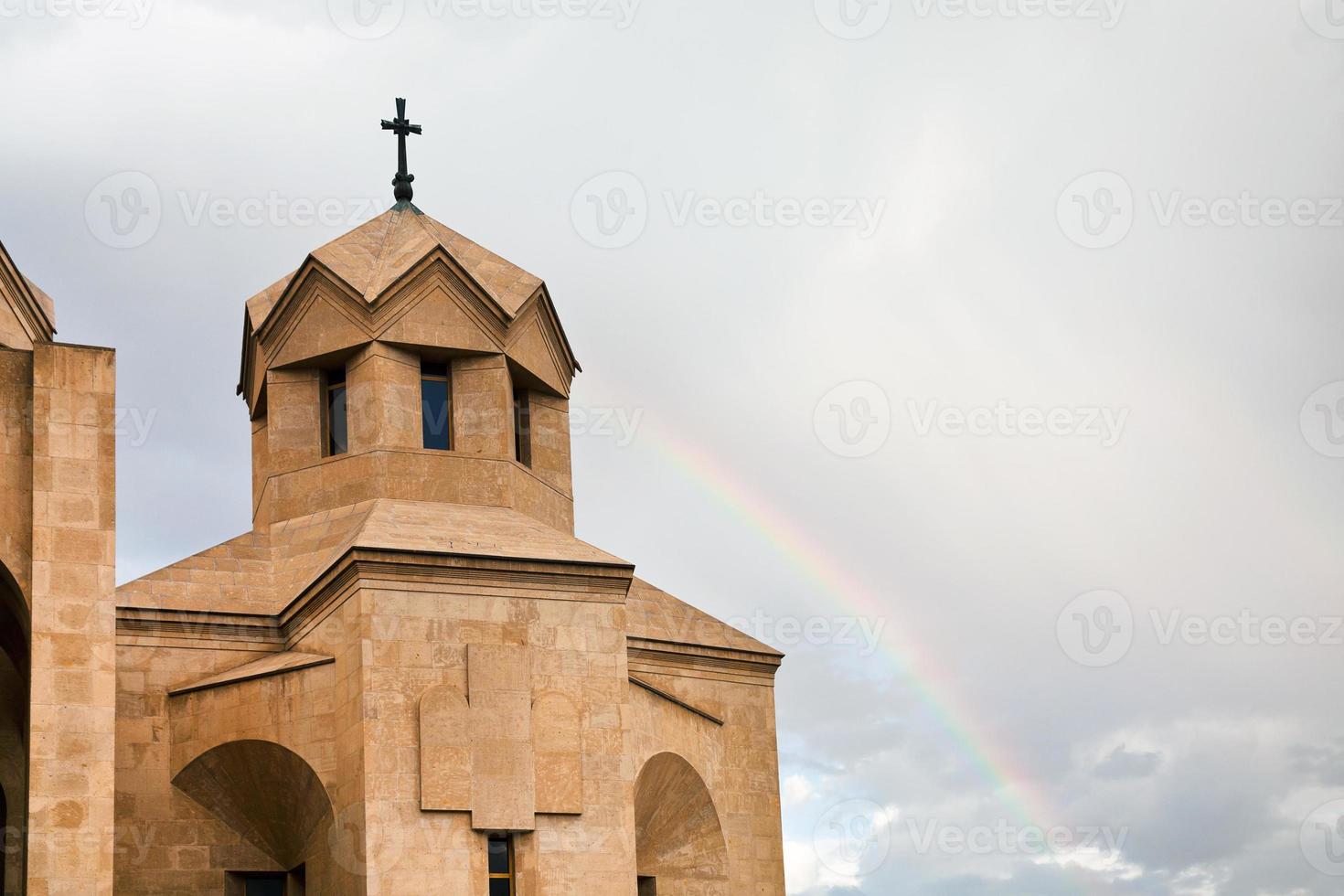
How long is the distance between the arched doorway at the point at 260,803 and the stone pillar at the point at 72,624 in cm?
450

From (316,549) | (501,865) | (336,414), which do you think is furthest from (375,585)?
(336,414)

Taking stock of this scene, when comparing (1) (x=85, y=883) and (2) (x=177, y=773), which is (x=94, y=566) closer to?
(1) (x=85, y=883)

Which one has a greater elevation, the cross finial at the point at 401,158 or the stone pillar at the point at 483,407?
the cross finial at the point at 401,158

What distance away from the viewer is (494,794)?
81.8ft

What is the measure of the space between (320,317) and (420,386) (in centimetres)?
203

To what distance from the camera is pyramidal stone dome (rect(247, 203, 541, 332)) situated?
30.4 metres

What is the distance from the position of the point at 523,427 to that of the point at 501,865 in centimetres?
891

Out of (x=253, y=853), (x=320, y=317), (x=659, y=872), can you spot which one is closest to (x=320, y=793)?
(x=253, y=853)

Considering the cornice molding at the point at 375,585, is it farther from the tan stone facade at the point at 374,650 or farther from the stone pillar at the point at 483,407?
the stone pillar at the point at 483,407

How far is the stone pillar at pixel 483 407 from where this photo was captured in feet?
98.0

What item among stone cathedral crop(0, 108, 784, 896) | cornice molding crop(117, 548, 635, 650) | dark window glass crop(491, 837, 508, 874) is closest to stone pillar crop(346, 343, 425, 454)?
stone cathedral crop(0, 108, 784, 896)

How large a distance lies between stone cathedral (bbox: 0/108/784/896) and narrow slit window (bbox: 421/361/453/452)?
0.04 m

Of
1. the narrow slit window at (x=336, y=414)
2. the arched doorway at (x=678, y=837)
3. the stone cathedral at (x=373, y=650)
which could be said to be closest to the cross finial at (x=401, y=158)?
the stone cathedral at (x=373, y=650)

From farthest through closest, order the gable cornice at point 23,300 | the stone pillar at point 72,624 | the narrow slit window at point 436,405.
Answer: the narrow slit window at point 436,405 → the gable cornice at point 23,300 → the stone pillar at point 72,624
